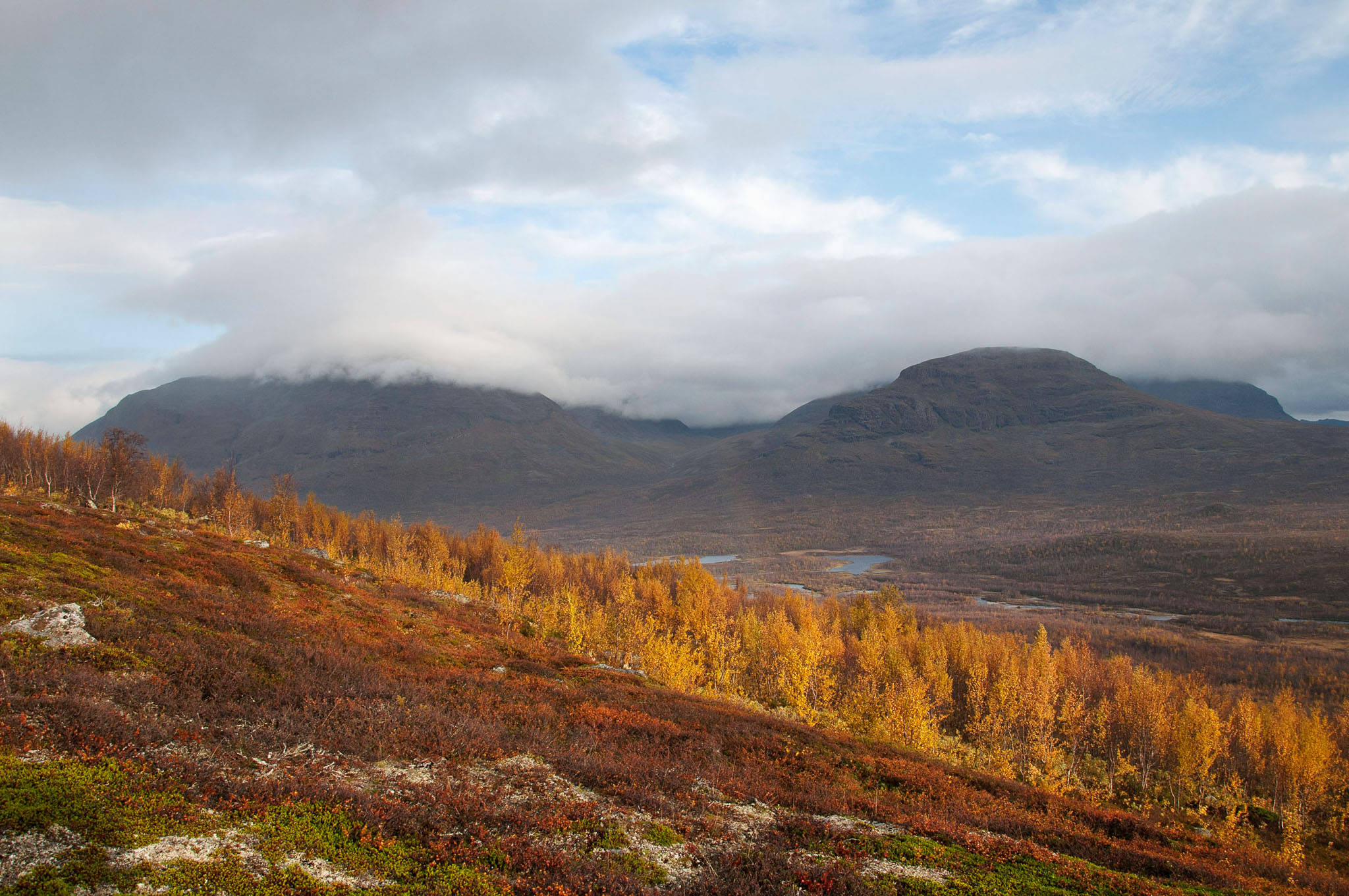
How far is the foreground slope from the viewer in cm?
1017

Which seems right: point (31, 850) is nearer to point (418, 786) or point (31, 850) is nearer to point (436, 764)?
point (418, 786)

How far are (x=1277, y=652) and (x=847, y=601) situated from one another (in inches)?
3614

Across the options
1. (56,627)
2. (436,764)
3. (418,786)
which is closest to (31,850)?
(418,786)

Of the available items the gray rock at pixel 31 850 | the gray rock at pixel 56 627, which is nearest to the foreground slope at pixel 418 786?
the gray rock at pixel 31 850

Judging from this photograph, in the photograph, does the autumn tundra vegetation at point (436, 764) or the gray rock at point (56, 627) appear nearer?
the autumn tundra vegetation at point (436, 764)

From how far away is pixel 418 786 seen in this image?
14.5 metres

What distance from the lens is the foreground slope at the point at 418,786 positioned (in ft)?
33.4

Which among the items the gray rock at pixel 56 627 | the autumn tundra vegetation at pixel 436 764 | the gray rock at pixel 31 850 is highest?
the gray rock at pixel 56 627

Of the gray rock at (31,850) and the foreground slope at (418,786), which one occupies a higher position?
the gray rock at (31,850)

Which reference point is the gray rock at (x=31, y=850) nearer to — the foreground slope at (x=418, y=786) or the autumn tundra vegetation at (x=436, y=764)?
the foreground slope at (x=418, y=786)

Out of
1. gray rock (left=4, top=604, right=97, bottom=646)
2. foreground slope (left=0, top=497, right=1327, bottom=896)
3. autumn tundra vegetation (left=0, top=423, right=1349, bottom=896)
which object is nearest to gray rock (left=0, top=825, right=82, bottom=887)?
foreground slope (left=0, top=497, right=1327, bottom=896)

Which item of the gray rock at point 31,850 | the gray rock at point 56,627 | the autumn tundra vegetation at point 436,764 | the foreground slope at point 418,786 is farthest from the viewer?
the gray rock at point 56,627

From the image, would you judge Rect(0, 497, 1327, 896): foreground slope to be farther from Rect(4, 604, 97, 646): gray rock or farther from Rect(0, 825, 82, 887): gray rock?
Rect(4, 604, 97, 646): gray rock

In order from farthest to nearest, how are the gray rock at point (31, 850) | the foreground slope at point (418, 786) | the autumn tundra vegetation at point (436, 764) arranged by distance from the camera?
the autumn tundra vegetation at point (436, 764)
the foreground slope at point (418, 786)
the gray rock at point (31, 850)
